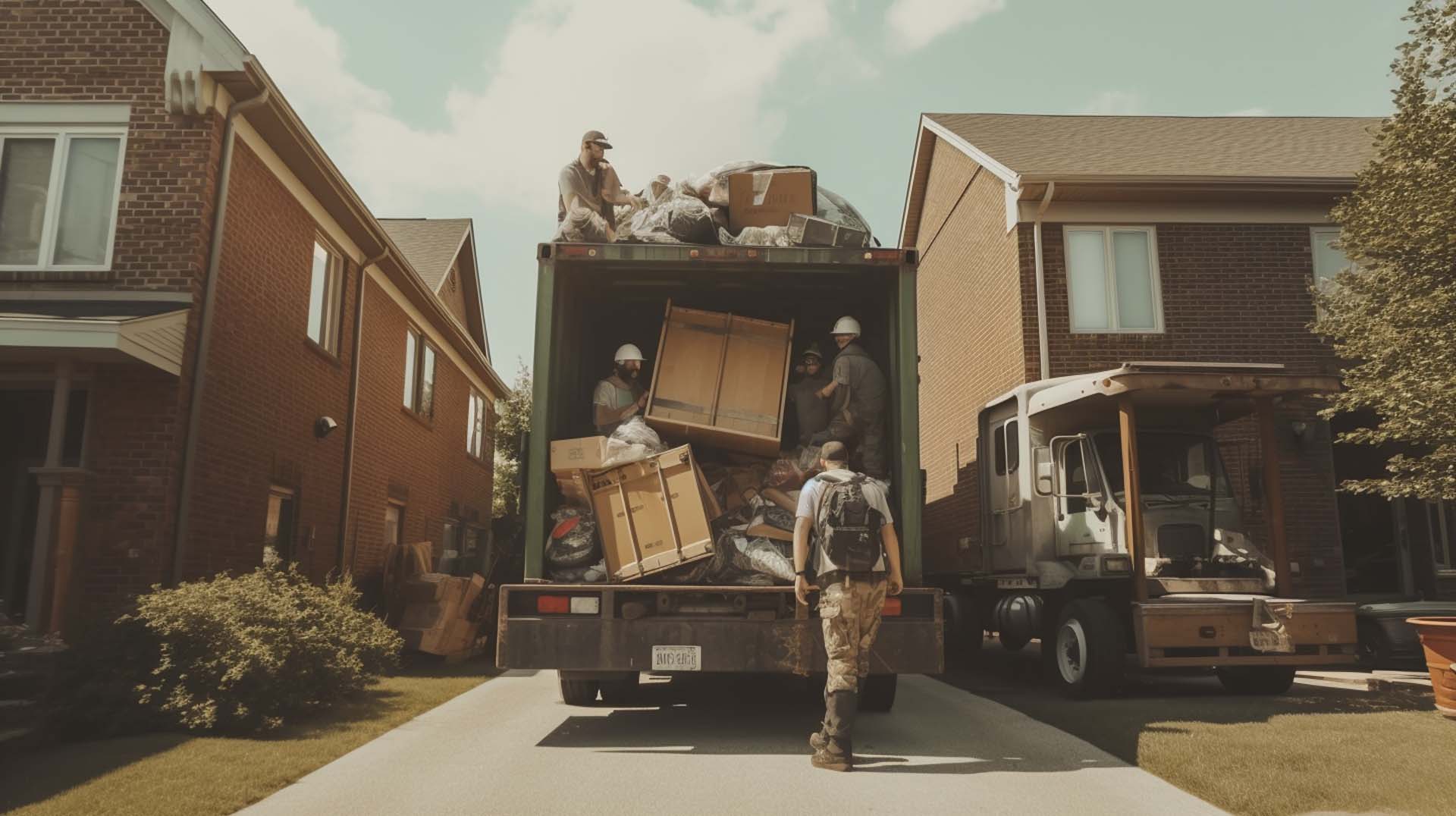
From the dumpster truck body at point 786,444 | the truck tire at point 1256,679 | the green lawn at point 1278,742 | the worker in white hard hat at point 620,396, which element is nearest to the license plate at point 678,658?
the dumpster truck body at point 786,444

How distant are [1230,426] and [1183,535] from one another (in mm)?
4574

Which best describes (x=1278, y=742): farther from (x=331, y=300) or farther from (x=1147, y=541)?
(x=331, y=300)

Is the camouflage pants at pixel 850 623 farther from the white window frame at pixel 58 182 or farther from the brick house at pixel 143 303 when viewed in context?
the white window frame at pixel 58 182

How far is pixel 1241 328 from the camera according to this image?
13.8m

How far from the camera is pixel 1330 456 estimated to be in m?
13.5

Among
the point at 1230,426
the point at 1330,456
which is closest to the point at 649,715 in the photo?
the point at 1230,426

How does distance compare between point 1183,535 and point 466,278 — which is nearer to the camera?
point 1183,535

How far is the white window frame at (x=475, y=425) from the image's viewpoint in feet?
76.6

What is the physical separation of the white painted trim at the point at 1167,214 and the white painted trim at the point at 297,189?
9451 mm

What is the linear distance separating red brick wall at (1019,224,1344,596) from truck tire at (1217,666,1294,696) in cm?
438

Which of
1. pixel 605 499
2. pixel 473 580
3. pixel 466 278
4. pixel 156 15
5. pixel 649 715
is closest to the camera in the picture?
pixel 605 499

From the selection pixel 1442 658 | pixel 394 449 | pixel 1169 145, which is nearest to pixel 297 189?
pixel 394 449

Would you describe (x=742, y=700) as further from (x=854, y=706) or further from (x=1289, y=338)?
(x=1289, y=338)

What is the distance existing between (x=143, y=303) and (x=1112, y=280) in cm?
1113
